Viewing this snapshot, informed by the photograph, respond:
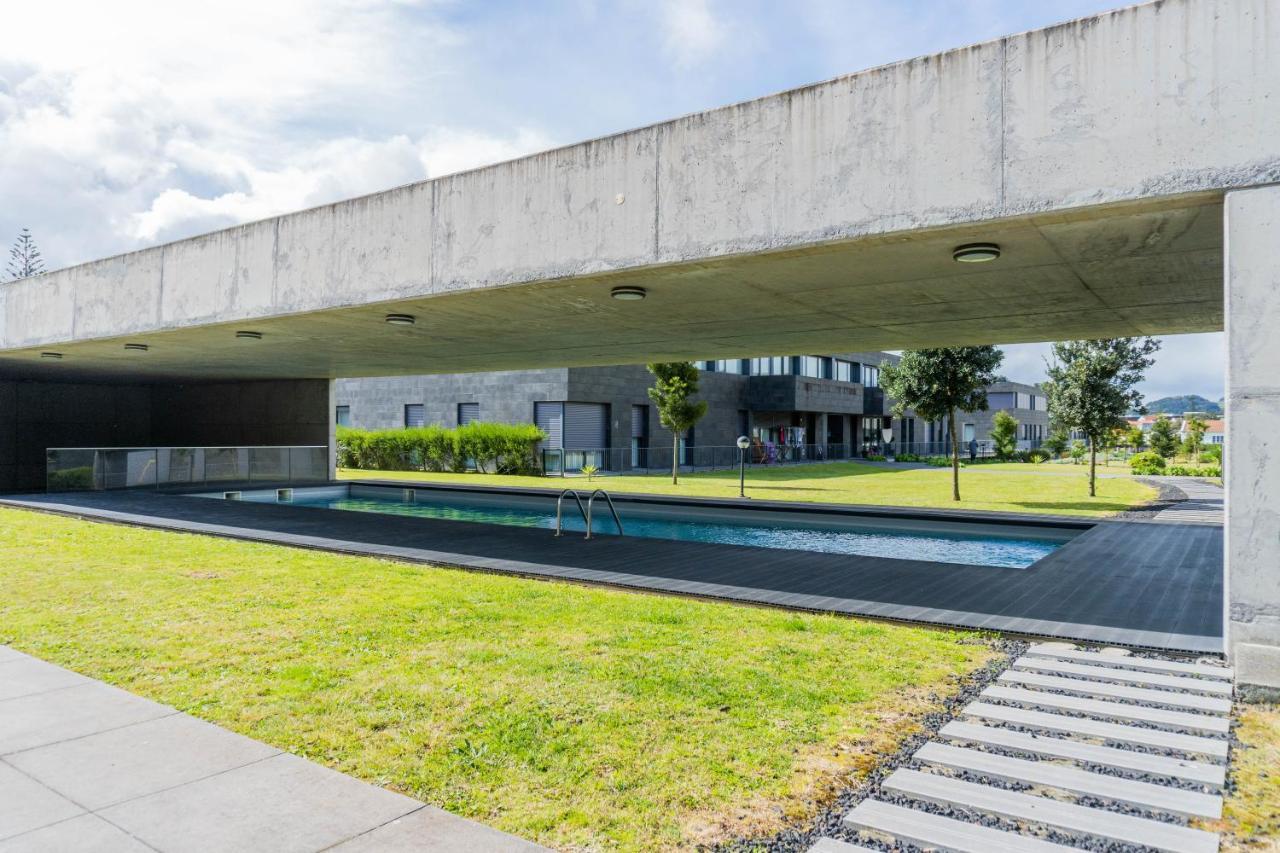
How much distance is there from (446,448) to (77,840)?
91.4 feet

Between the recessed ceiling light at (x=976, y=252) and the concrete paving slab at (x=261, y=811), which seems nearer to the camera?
the concrete paving slab at (x=261, y=811)

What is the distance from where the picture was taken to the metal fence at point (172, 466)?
16.9 metres

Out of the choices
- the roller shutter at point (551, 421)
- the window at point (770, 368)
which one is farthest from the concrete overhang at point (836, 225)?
the window at point (770, 368)

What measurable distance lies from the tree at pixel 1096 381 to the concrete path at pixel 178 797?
20088 millimetres

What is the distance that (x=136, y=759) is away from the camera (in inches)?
134

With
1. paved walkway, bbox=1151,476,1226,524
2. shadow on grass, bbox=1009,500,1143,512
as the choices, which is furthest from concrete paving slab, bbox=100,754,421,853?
shadow on grass, bbox=1009,500,1143,512

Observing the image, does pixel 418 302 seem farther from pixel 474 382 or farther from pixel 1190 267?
pixel 474 382

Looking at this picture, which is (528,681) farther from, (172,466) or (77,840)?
(172,466)

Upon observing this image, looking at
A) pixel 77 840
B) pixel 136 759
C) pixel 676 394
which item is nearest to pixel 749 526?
pixel 676 394

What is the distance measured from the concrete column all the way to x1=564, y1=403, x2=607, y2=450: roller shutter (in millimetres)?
25600

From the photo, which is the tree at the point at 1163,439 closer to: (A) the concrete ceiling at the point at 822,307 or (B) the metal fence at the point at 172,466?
(A) the concrete ceiling at the point at 822,307

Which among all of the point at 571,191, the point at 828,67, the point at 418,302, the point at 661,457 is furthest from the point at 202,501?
the point at 661,457

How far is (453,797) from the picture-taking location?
3.10 metres

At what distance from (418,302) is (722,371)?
1138 inches
